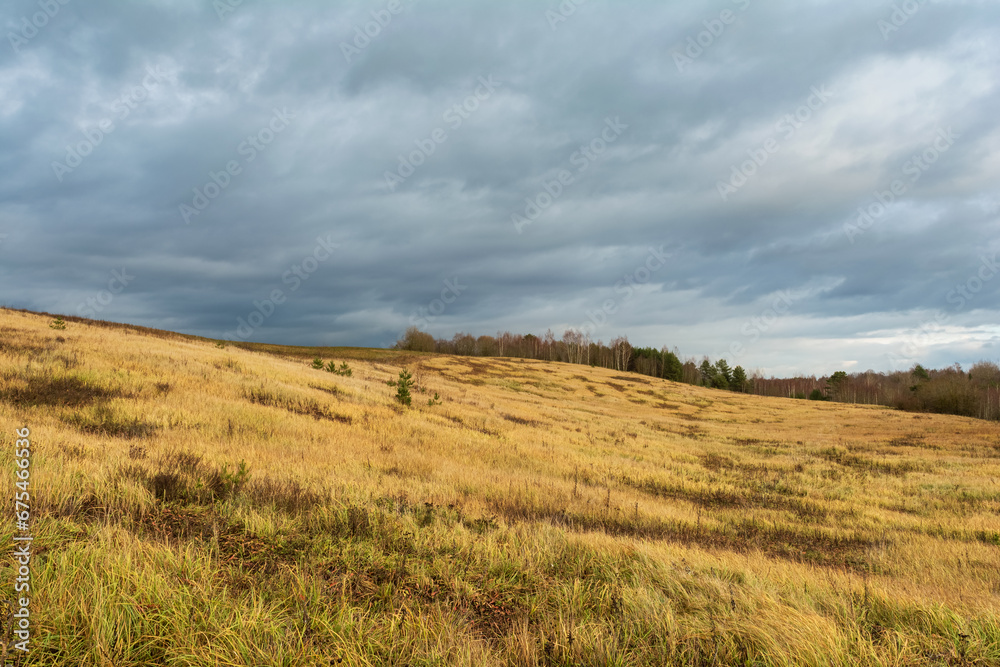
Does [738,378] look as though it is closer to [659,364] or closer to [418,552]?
[659,364]

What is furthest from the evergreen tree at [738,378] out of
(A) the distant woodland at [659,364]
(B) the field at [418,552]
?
(B) the field at [418,552]

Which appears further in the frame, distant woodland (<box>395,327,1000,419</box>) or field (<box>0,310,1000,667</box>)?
distant woodland (<box>395,327,1000,419</box>)

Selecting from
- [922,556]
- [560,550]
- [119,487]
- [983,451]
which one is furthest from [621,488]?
[983,451]

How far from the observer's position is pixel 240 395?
15219 millimetres

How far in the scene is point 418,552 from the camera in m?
5.04

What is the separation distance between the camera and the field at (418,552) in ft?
10.8

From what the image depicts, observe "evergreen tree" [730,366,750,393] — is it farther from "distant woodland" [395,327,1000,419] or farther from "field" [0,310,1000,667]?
"field" [0,310,1000,667]

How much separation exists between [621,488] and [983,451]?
2807cm

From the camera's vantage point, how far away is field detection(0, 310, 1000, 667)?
130 inches

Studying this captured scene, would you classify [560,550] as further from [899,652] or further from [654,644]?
[899,652]

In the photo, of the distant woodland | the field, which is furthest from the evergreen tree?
the field

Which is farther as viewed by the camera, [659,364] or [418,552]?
[659,364]

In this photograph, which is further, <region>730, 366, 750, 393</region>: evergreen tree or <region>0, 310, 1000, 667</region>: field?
<region>730, 366, 750, 393</region>: evergreen tree

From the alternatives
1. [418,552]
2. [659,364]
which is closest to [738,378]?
[659,364]
